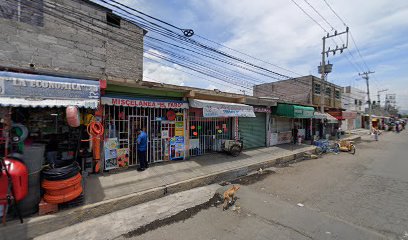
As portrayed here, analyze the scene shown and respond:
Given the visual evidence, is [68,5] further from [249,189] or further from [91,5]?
[249,189]

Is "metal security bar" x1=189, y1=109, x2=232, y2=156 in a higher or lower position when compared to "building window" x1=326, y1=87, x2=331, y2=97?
lower

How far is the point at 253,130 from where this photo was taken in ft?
44.0

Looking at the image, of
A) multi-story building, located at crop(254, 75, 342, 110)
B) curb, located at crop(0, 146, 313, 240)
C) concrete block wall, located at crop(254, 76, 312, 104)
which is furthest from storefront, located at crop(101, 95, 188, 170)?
concrete block wall, located at crop(254, 76, 312, 104)

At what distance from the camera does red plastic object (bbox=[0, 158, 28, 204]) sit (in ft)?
12.7

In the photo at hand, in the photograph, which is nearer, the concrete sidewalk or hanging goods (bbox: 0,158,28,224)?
hanging goods (bbox: 0,158,28,224)

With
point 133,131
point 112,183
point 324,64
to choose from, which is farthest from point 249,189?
point 324,64

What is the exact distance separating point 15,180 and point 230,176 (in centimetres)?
633

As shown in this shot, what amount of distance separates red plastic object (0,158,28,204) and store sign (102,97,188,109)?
3.39 m

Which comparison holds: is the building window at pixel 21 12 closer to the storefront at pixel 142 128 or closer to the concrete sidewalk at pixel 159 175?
the storefront at pixel 142 128

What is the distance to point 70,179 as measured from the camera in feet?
15.1

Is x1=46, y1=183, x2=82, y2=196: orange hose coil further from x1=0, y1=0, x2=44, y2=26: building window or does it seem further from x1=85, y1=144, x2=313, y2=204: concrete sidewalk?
x1=0, y1=0, x2=44, y2=26: building window

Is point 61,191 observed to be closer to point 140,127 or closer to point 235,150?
point 140,127

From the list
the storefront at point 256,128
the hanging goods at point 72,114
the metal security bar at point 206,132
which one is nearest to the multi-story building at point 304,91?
the storefront at point 256,128

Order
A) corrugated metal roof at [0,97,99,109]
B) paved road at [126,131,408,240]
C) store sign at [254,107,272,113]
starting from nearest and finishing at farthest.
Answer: paved road at [126,131,408,240], corrugated metal roof at [0,97,99,109], store sign at [254,107,272,113]
